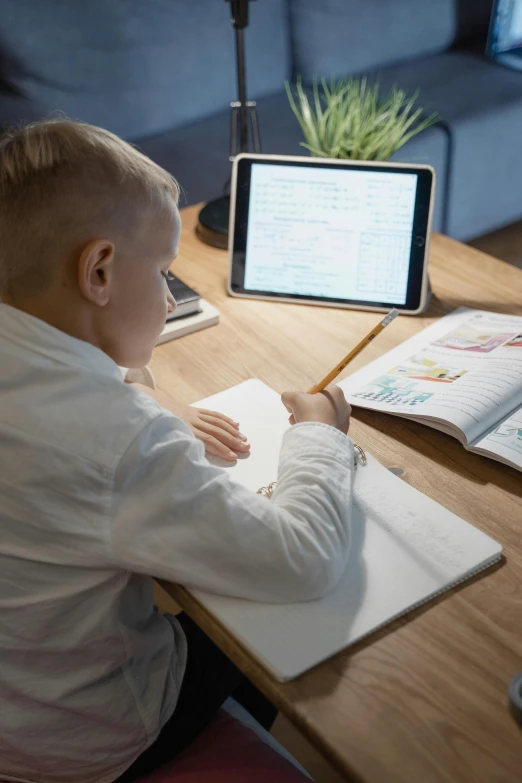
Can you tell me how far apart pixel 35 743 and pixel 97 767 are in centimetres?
7

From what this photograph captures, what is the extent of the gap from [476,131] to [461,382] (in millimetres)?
1812

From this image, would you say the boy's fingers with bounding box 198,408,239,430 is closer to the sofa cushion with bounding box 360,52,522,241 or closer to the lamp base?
the lamp base

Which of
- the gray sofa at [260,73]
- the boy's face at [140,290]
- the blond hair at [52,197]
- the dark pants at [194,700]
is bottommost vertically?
the dark pants at [194,700]

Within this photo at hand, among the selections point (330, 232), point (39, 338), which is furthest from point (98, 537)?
point (330, 232)

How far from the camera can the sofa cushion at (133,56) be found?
2.27 meters

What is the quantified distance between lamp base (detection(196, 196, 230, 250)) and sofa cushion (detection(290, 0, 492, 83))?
146cm

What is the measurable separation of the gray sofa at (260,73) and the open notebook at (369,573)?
1601 mm

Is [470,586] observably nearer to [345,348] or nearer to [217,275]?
[345,348]

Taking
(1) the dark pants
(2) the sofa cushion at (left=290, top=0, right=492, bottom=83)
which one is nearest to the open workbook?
(1) the dark pants

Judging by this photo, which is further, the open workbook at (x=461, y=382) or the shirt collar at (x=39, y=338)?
the open workbook at (x=461, y=382)

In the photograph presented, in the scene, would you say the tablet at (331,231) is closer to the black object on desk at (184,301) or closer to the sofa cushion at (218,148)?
the black object on desk at (184,301)

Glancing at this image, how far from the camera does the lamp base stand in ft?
4.79

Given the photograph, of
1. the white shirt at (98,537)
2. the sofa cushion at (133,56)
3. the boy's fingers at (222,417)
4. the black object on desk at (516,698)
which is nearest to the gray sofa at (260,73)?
the sofa cushion at (133,56)

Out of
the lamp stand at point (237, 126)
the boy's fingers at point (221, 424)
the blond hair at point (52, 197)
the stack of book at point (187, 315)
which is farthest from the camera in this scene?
the lamp stand at point (237, 126)
